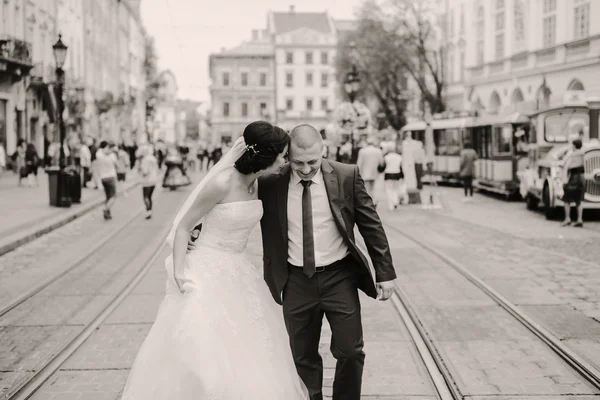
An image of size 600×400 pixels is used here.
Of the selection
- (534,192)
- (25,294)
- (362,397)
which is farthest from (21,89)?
(362,397)

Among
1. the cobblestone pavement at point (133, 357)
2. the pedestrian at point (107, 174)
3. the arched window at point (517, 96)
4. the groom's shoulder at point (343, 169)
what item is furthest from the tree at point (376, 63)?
the groom's shoulder at point (343, 169)

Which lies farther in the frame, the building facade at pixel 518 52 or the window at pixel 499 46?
the window at pixel 499 46

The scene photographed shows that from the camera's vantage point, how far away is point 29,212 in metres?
19.4

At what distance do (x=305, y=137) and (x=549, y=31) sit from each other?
35.6m

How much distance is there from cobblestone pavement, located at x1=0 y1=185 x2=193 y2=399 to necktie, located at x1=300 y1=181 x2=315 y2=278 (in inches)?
96.4

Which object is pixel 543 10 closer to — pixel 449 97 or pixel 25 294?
pixel 449 97

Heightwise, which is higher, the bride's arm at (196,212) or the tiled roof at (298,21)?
the tiled roof at (298,21)

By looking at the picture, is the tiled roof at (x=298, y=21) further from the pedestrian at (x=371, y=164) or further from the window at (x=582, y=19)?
the pedestrian at (x=371, y=164)

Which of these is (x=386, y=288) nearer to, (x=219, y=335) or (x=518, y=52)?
(x=219, y=335)

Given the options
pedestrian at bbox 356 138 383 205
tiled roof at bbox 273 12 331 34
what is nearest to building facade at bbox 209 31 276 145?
tiled roof at bbox 273 12 331 34

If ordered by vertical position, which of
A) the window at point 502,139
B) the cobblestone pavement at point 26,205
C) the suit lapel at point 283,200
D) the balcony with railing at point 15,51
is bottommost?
the cobblestone pavement at point 26,205

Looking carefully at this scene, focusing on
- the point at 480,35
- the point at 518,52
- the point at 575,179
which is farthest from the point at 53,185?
the point at 480,35

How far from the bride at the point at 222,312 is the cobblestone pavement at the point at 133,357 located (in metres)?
1.23

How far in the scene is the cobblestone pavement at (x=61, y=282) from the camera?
23.0ft
